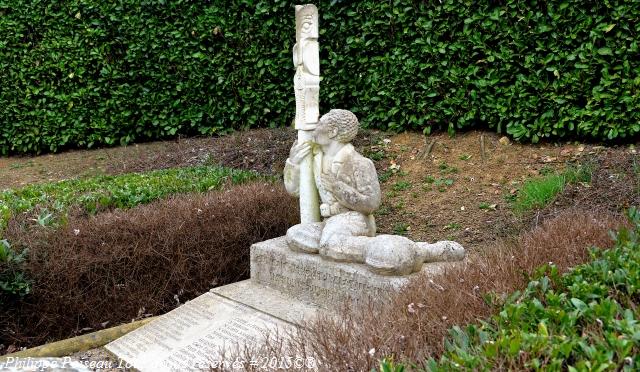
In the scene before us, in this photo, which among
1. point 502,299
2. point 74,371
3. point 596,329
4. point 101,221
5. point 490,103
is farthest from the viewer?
point 490,103

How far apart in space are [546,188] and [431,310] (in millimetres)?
3485

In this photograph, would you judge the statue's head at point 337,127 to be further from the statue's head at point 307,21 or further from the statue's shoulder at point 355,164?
the statue's head at point 307,21

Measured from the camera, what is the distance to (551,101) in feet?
22.8

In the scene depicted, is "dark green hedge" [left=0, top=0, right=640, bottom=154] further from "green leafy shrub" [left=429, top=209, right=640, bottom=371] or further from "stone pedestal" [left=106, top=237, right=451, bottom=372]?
"green leafy shrub" [left=429, top=209, right=640, bottom=371]

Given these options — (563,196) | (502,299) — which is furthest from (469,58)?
(502,299)

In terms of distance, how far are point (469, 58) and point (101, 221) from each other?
4643 millimetres

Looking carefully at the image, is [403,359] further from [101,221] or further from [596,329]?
[101,221]

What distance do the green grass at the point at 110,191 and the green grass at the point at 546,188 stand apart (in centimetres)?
290

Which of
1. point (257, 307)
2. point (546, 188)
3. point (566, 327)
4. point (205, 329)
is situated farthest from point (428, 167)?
point (566, 327)

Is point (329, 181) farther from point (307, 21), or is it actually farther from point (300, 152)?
point (307, 21)

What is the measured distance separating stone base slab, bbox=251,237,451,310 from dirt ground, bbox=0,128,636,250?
1.86 m

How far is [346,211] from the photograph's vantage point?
469cm

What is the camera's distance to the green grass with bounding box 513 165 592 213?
5.95 meters

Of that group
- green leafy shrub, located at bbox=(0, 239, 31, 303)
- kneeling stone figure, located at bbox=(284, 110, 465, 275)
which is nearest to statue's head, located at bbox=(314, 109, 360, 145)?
kneeling stone figure, located at bbox=(284, 110, 465, 275)
